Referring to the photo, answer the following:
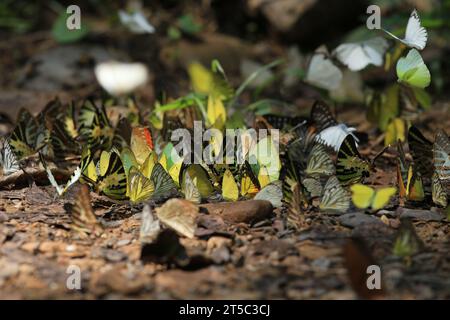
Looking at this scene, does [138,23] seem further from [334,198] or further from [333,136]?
[334,198]

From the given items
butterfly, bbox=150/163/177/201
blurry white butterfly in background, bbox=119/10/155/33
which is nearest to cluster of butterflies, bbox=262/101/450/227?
butterfly, bbox=150/163/177/201

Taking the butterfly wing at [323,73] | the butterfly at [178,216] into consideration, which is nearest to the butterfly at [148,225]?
the butterfly at [178,216]

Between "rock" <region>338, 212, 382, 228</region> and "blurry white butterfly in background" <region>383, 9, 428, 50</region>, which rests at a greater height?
"blurry white butterfly in background" <region>383, 9, 428, 50</region>

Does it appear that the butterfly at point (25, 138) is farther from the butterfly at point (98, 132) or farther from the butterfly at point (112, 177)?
the butterfly at point (112, 177)

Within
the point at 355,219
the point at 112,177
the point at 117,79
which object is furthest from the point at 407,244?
the point at 117,79

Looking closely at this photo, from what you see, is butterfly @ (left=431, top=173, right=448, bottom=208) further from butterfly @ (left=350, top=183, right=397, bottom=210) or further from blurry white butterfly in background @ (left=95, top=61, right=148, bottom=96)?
blurry white butterfly in background @ (left=95, top=61, right=148, bottom=96)
